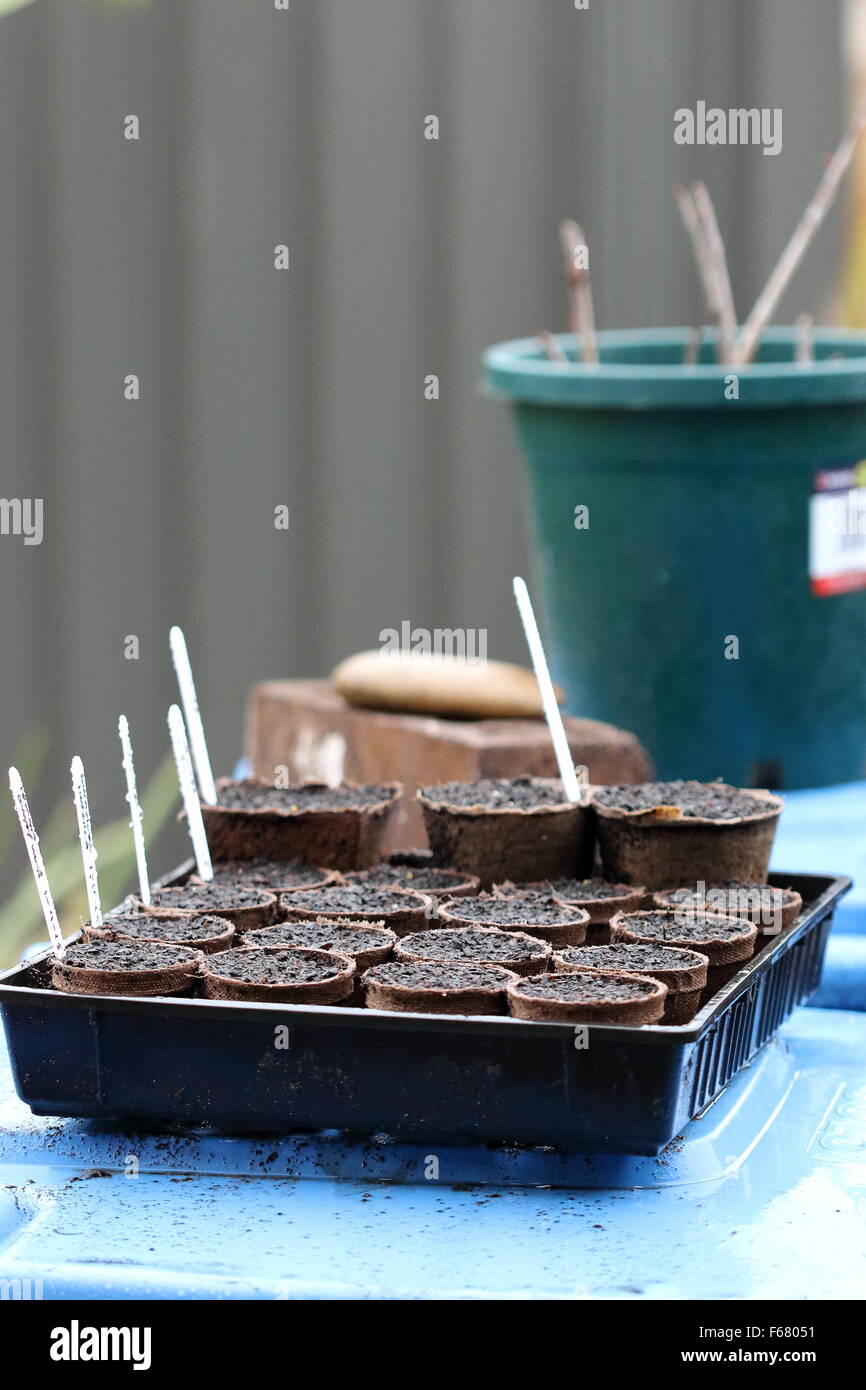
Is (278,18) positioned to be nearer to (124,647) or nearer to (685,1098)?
(124,647)

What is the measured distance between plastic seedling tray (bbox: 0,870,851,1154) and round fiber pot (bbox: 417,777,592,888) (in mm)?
265

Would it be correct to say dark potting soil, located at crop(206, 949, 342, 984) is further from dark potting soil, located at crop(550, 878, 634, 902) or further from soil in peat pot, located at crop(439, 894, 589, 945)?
dark potting soil, located at crop(550, 878, 634, 902)

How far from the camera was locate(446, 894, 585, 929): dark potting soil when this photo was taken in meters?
1.29

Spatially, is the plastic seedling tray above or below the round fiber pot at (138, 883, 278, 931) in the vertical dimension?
below

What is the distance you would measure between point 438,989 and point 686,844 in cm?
34

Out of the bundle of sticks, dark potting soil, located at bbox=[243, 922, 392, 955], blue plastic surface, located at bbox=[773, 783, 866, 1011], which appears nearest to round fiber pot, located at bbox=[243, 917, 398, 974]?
dark potting soil, located at bbox=[243, 922, 392, 955]

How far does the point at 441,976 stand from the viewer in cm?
115

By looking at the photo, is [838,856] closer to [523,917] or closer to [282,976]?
[523,917]

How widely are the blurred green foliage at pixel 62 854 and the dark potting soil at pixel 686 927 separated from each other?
5.00 feet

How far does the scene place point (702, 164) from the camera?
283 centimetres
